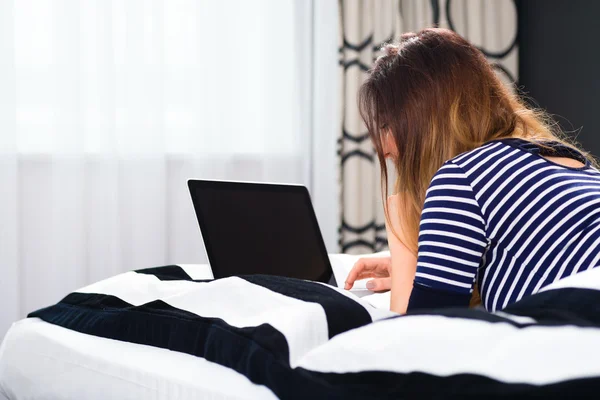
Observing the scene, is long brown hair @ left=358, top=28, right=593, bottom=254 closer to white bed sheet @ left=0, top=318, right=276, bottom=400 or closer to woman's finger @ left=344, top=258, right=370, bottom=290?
woman's finger @ left=344, top=258, right=370, bottom=290

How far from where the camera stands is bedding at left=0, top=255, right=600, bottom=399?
0.45 meters

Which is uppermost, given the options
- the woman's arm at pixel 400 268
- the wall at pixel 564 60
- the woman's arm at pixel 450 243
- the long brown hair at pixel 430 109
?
the wall at pixel 564 60

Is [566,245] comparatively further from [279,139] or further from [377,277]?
[279,139]

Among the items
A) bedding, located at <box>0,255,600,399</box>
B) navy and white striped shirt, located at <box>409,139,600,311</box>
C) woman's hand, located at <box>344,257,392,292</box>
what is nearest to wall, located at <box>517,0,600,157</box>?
woman's hand, located at <box>344,257,392,292</box>

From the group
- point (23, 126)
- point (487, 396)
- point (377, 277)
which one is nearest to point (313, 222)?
point (377, 277)

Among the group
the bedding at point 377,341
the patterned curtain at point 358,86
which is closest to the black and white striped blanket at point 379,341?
the bedding at point 377,341

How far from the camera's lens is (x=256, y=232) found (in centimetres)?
136

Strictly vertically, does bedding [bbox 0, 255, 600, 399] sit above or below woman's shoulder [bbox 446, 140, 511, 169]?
below

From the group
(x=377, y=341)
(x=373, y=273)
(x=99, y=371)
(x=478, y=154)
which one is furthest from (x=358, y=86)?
(x=377, y=341)

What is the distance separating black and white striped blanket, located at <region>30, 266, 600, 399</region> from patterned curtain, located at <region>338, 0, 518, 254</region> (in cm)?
230

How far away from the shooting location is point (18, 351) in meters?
0.89

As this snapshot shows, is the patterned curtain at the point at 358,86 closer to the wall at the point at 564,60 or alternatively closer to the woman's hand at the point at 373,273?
the wall at the point at 564,60

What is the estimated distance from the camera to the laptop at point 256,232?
1.32 meters

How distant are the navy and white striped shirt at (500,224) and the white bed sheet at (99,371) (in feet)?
1.08
